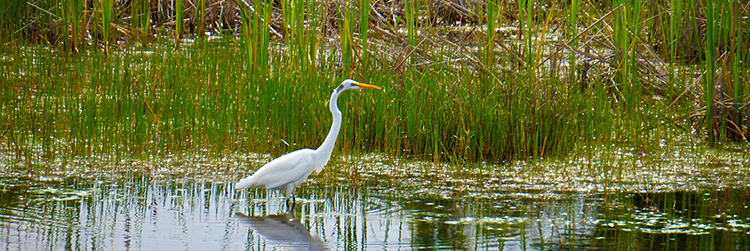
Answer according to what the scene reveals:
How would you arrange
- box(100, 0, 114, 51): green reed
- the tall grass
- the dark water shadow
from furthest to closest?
box(100, 0, 114, 51): green reed < the tall grass < the dark water shadow

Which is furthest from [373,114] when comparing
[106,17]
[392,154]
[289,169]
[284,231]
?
[106,17]

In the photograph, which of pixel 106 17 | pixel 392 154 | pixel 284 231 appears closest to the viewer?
pixel 284 231

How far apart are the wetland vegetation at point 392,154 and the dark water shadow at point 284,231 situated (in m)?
0.02

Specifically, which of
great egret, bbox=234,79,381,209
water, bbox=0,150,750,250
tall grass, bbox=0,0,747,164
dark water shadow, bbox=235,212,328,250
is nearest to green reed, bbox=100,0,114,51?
tall grass, bbox=0,0,747,164

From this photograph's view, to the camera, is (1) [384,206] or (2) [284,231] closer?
(2) [284,231]

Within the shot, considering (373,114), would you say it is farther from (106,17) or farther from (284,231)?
(106,17)

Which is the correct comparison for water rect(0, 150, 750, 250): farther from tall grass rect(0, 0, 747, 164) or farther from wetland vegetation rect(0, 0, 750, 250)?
tall grass rect(0, 0, 747, 164)

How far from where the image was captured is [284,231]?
3613mm

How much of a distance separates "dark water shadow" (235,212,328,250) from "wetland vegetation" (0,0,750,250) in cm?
2

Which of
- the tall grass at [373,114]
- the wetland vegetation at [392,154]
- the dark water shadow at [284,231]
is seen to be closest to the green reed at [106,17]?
the wetland vegetation at [392,154]

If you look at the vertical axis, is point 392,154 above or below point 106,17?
below

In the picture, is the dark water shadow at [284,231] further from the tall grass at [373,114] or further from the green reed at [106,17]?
the green reed at [106,17]

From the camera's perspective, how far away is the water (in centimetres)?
344

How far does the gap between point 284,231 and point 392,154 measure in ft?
5.01
